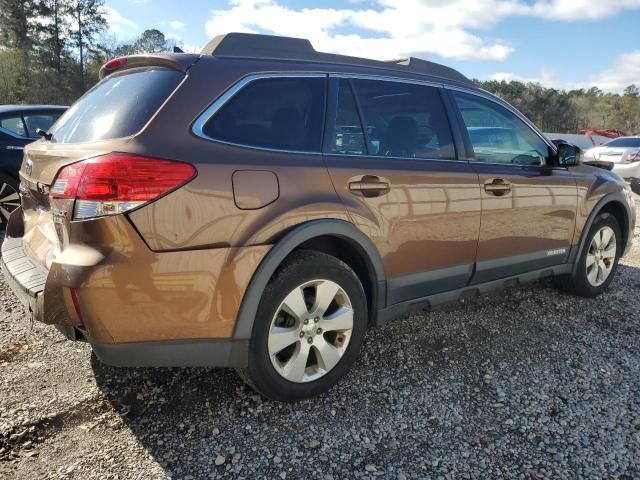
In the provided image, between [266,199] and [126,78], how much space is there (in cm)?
103

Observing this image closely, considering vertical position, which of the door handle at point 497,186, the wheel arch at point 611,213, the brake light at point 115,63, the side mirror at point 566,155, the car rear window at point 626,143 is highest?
the brake light at point 115,63

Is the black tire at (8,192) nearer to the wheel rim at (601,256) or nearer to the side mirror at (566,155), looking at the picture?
the side mirror at (566,155)

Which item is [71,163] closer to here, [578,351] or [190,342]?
[190,342]

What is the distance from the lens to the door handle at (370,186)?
2.74m

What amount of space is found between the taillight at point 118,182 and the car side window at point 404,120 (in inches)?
49.0

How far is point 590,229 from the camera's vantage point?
4.42 metres

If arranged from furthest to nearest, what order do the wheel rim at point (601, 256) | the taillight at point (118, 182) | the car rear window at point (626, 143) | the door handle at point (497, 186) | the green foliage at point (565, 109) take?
1. the green foliage at point (565, 109)
2. the car rear window at point (626, 143)
3. the wheel rim at point (601, 256)
4. the door handle at point (497, 186)
5. the taillight at point (118, 182)

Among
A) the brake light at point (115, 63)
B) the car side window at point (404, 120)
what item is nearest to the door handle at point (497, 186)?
the car side window at point (404, 120)

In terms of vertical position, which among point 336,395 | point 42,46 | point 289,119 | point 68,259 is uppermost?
point 42,46

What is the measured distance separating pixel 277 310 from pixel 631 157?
15.2 metres

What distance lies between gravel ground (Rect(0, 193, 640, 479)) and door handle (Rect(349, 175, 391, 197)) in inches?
43.7

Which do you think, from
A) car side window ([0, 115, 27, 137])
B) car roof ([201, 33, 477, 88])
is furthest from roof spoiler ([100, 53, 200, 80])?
car side window ([0, 115, 27, 137])

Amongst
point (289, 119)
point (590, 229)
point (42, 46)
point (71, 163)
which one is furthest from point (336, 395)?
point (42, 46)

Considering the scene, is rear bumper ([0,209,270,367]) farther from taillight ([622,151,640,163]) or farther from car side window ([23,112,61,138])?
taillight ([622,151,640,163])
